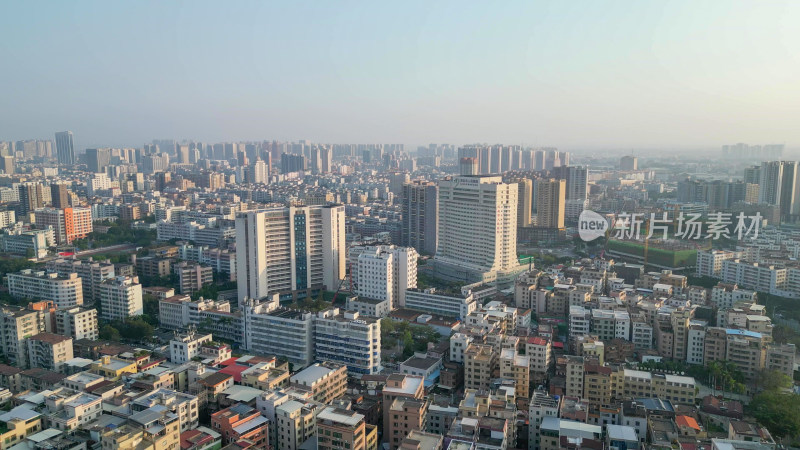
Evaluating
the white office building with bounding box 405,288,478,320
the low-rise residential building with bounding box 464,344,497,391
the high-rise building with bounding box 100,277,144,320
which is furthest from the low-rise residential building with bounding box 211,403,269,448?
the high-rise building with bounding box 100,277,144,320

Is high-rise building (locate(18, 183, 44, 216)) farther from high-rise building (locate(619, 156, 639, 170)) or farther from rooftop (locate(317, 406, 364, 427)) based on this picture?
high-rise building (locate(619, 156, 639, 170))

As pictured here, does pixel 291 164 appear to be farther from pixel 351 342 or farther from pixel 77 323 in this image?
pixel 351 342

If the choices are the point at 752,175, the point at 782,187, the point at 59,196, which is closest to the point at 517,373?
the point at 782,187

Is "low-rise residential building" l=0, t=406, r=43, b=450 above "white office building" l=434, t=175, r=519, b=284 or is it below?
below

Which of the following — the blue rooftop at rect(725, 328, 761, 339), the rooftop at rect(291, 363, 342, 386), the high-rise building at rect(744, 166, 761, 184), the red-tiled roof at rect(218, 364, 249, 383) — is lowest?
the red-tiled roof at rect(218, 364, 249, 383)

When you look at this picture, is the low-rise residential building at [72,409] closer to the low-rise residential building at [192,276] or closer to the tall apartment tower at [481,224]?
the low-rise residential building at [192,276]

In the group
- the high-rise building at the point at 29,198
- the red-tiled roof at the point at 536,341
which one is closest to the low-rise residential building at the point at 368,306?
the red-tiled roof at the point at 536,341

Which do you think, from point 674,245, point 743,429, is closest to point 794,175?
point 674,245

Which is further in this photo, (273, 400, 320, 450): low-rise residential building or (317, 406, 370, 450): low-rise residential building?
(273, 400, 320, 450): low-rise residential building
